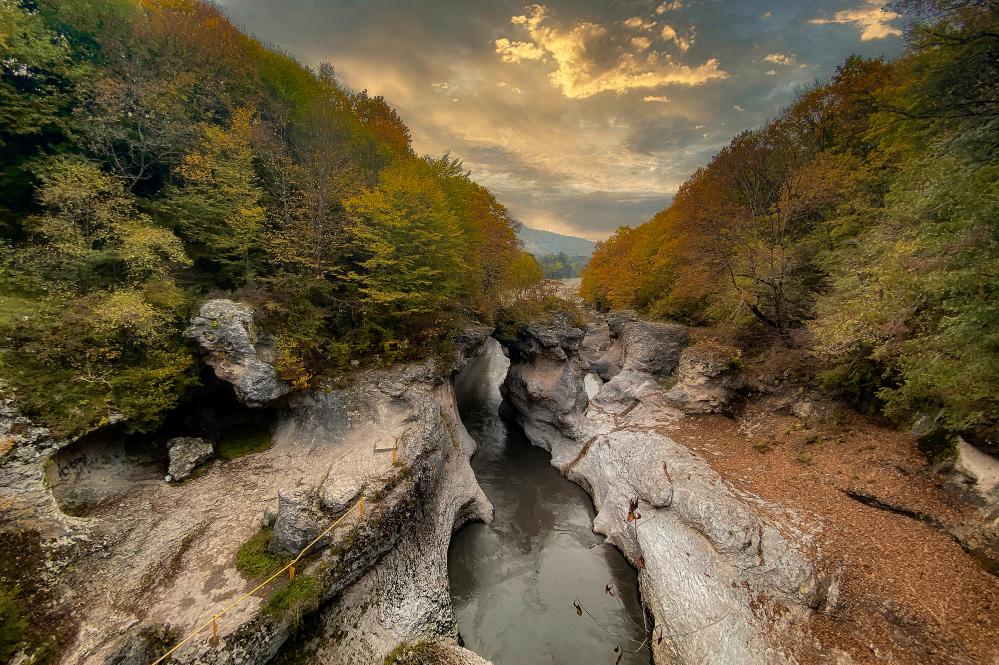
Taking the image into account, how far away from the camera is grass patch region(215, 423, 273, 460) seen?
1370cm

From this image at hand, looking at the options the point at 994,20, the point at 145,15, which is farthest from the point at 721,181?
the point at 145,15

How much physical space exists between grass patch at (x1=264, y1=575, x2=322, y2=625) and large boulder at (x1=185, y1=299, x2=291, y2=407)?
7255 mm

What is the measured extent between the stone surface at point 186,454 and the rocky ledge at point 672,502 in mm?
17405

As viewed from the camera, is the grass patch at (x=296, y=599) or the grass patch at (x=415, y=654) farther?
the grass patch at (x=415, y=654)

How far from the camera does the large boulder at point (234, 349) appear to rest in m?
13.2

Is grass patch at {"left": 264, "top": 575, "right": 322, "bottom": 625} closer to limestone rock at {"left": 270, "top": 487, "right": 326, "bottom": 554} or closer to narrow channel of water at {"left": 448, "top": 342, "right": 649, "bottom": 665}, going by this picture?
limestone rock at {"left": 270, "top": 487, "right": 326, "bottom": 554}

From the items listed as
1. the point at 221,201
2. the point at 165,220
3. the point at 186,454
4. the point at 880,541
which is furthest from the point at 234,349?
the point at 880,541

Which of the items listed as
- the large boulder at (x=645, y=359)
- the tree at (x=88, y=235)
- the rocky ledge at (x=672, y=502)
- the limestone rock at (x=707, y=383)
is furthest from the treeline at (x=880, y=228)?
the tree at (x=88, y=235)

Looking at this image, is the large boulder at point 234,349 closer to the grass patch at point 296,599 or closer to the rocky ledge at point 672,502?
the grass patch at point 296,599

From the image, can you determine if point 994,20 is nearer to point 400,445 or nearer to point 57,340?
point 400,445

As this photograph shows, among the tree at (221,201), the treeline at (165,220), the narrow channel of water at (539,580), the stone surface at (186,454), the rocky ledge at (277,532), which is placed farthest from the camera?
the tree at (221,201)

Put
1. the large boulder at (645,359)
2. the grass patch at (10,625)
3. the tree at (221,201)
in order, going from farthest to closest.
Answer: the large boulder at (645,359), the tree at (221,201), the grass patch at (10,625)

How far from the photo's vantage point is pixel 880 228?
12.2 meters

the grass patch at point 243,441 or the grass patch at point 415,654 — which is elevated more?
the grass patch at point 243,441
